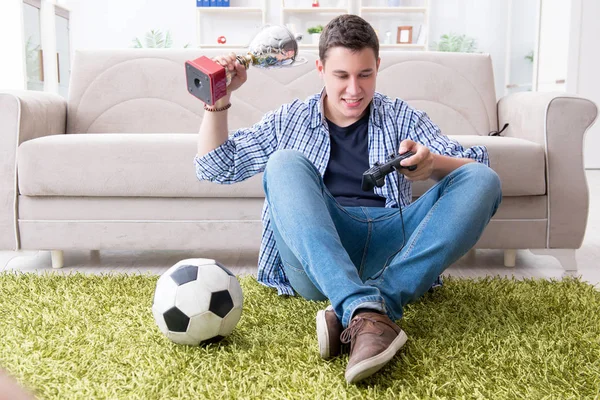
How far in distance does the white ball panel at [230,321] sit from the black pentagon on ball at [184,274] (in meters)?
0.11

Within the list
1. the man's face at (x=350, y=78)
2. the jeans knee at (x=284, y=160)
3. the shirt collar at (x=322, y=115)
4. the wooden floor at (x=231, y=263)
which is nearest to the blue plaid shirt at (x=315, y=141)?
the shirt collar at (x=322, y=115)

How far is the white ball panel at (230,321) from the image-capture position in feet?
4.22

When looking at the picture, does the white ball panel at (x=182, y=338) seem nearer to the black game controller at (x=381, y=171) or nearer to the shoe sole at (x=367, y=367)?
the shoe sole at (x=367, y=367)

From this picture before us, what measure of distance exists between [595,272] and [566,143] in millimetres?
462

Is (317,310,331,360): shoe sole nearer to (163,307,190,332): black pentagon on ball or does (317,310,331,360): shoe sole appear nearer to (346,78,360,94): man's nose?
(163,307,190,332): black pentagon on ball

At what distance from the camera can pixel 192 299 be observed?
4.07ft

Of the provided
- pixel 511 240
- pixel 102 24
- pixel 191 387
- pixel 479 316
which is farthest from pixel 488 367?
pixel 102 24

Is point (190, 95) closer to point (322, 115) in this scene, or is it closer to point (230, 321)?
point (322, 115)

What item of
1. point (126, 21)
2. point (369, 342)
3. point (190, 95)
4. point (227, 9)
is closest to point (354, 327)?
point (369, 342)

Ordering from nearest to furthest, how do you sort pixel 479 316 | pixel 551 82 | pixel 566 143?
1. pixel 479 316
2. pixel 566 143
3. pixel 551 82

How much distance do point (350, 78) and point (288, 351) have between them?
0.66 meters

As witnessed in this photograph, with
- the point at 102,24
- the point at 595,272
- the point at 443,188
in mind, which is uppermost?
the point at 102,24

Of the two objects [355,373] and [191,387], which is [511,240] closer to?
[355,373]

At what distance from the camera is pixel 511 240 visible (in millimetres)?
2121
